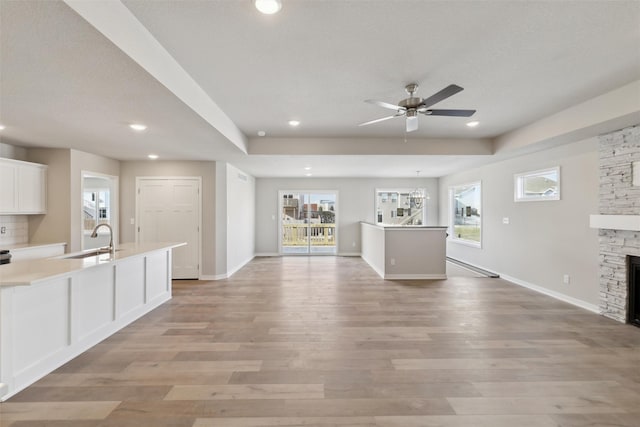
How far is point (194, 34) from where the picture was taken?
6.78 ft

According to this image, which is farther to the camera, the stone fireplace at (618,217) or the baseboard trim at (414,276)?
the baseboard trim at (414,276)

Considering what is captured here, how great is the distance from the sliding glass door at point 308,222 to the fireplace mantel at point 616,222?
583cm

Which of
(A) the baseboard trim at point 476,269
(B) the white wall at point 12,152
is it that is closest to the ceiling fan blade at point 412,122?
(A) the baseboard trim at point 476,269

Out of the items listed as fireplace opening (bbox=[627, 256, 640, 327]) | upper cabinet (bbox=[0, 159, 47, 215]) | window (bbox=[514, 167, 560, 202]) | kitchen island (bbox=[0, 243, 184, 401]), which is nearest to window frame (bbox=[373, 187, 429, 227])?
window (bbox=[514, 167, 560, 202])

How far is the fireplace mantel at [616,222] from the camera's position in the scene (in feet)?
10.7

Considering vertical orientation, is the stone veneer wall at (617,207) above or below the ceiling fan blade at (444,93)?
below

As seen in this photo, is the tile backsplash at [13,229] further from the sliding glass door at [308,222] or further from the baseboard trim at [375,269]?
the baseboard trim at [375,269]

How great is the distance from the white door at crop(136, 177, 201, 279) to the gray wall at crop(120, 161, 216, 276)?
121 mm

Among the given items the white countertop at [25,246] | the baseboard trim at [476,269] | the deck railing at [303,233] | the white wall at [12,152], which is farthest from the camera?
the deck railing at [303,233]

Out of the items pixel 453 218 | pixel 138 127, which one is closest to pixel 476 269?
pixel 453 218

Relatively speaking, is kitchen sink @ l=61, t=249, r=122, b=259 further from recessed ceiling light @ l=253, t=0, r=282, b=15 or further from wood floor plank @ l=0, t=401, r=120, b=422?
recessed ceiling light @ l=253, t=0, r=282, b=15

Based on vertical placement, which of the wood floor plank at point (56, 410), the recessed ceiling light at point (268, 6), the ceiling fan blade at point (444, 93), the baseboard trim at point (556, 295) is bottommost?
the wood floor plank at point (56, 410)

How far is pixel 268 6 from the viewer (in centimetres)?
175

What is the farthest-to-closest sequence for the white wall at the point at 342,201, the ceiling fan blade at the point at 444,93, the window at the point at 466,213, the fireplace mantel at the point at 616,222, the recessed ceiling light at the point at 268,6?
1. the white wall at the point at 342,201
2. the window at the point at 466,213
3. the fireplace mantel at the point at 616,222
4. the ceiling fan blade at the point at 444,93
5. the recessed ceiling light at the point at 268,6
